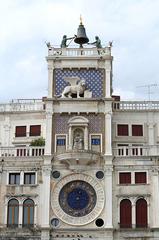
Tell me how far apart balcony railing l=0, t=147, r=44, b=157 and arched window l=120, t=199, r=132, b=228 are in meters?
8.21

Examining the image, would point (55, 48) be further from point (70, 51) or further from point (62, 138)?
point (62, 138)

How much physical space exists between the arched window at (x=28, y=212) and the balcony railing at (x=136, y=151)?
324 inches

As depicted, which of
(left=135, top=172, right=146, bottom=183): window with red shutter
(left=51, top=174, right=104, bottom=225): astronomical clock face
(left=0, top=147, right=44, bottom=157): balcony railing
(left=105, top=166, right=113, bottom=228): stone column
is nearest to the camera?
(left=105, top=166, right=113, bottom=228): stone column

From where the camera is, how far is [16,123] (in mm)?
53375

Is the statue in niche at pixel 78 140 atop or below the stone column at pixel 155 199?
atop

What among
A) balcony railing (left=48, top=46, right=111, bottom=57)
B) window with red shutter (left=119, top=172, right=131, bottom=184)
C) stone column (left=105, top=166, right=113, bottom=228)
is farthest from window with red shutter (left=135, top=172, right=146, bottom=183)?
balcony railing (left=48, top=46, right=111, bottom=57)

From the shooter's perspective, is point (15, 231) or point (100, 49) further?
point (100, 49)

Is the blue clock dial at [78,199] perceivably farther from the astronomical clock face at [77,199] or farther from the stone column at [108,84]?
the stone column at [108,84]

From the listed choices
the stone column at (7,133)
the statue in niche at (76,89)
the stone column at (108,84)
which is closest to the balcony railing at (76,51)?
the stone column at (108,84)

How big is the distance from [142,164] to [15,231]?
11716 mm

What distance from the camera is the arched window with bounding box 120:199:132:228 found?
153 feet

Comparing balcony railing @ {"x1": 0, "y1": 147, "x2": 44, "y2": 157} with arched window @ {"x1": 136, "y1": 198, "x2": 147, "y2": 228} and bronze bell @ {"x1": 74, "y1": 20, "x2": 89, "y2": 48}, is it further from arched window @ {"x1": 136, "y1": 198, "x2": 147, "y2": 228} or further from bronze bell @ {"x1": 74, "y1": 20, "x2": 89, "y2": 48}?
bronze bell @ {"x1": 74, "y1": 20, "x2": 89, "y2": 48}

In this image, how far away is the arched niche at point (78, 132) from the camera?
48466 millimetres

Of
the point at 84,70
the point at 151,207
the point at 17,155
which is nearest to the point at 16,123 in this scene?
the point at 17,155
